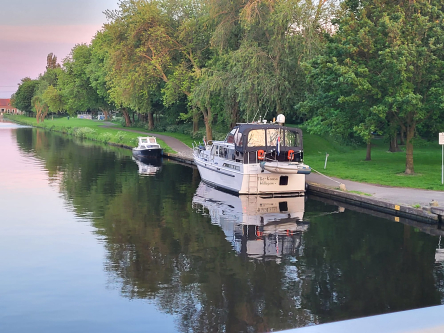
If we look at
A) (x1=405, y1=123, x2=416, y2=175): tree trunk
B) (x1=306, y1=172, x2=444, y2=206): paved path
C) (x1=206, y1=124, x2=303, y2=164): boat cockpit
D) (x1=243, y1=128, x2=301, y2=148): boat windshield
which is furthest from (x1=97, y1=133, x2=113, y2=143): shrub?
(x1=405, y1=123, x2=416, y2=175): tree trunk

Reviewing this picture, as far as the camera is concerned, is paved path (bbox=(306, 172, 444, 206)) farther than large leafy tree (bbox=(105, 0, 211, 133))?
No

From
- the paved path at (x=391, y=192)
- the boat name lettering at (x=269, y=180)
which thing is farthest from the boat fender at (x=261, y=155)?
the paved path at (x=391, y=192)

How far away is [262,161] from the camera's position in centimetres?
2611

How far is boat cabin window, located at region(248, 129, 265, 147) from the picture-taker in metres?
26.9

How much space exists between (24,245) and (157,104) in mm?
52325

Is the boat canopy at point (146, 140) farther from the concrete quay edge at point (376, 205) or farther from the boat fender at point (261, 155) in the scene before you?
the concrete quay edge at point (376, 205)

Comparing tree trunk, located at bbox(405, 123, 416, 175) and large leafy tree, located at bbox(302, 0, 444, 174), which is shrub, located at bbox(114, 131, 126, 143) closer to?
large leafy tree, located at bbox(302, 0, 444, 174)

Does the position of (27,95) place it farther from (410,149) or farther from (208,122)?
(410,149)

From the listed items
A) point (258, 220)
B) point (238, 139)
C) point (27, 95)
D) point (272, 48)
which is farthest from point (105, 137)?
point (27, 95)

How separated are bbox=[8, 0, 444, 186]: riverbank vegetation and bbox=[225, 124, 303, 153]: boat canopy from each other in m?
3.22

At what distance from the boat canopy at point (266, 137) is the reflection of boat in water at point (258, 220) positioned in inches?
109

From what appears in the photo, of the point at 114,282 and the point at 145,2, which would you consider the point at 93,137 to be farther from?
the point at 114,282

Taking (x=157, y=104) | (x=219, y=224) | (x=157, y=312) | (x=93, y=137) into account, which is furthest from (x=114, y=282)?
(x=93, y=137)

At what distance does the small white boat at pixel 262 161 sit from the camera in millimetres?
25828
